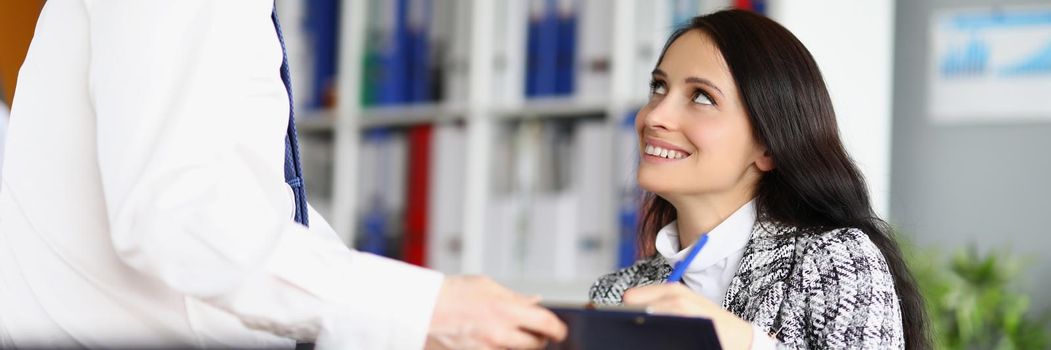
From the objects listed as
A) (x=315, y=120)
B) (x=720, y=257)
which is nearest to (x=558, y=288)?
(x=315, y=120)

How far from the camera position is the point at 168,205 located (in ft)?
2.98

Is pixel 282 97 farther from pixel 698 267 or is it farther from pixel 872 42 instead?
pixel 872 42

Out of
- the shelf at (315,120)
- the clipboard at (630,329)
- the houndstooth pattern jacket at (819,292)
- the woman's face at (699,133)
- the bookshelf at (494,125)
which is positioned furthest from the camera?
the shelf at (315,120)

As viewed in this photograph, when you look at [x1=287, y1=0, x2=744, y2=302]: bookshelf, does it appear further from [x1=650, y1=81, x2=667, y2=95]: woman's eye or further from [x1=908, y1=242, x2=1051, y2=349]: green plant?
[x1=650, y1=81, x2=667, y2=95]: woman's eye

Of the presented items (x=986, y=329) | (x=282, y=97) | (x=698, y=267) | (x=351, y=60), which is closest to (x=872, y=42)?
(x=986, y=329)

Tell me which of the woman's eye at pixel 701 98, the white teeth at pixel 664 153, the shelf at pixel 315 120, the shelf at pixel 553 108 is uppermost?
the woman's eye at pixel 701 98

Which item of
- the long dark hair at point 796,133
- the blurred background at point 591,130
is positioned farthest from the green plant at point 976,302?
the long dark hair at point 796,133

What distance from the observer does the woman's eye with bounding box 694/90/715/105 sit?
155cm

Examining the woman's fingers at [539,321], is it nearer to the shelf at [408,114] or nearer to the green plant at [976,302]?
the green plant at [976,302]

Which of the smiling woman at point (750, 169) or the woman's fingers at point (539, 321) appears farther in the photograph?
the smiling woman at point (750, 169)

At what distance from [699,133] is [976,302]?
5.82ft

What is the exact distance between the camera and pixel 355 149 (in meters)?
3.55

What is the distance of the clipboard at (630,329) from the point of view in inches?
34.9

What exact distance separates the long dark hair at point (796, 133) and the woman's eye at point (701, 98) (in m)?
0.04
